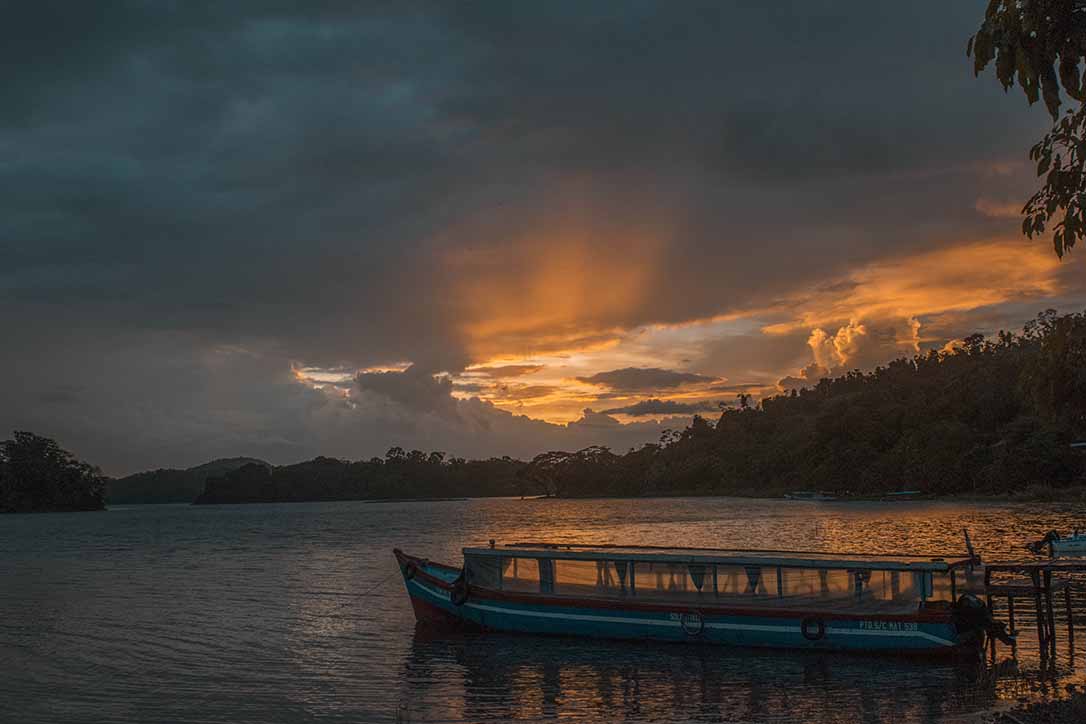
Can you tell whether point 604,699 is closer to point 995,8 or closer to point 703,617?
point 703,617

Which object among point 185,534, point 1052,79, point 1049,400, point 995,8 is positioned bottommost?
point 185,534

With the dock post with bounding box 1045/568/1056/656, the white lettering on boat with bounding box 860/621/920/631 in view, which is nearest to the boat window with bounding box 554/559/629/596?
the white lettering on boat with bounding box 860/621/920/631

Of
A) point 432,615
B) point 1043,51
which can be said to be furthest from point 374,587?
point 1043,51

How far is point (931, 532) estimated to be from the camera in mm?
85688

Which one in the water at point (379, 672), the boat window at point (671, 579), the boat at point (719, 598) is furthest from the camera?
the boat window at point (671, 579)

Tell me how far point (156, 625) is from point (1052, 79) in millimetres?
42071

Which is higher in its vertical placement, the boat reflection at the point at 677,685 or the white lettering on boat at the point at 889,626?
the white lettering on boat at the point at 889,626

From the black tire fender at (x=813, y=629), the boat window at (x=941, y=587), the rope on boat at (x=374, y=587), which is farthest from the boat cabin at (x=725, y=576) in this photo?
the rope on boat at (x=374, y=587)

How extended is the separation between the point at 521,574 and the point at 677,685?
968 cm

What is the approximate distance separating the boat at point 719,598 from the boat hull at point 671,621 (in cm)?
3

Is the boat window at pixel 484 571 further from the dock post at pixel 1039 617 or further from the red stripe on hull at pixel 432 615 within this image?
the dock post at pixel 1039 617

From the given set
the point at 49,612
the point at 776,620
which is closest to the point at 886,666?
the point at 776,620

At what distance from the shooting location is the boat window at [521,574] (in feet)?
116

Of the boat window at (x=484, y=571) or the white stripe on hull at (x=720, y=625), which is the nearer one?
the white stripe on hull at (x=720, y=625)
